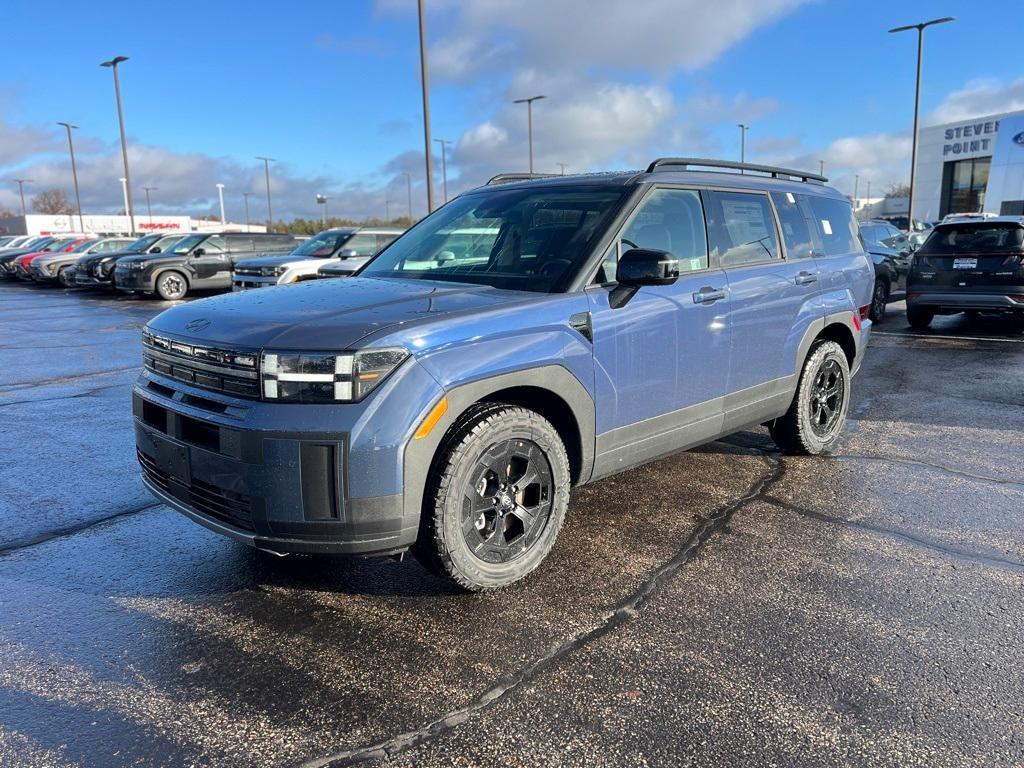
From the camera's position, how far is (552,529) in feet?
11.7

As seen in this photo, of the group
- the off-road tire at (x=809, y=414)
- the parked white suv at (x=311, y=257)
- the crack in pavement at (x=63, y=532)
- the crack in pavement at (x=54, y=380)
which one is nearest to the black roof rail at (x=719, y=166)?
the off-road tire at (x=809, y=414)

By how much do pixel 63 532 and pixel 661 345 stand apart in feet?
11.2

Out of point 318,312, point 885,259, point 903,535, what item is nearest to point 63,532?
point 318,312

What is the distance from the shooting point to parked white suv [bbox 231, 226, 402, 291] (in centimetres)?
1470

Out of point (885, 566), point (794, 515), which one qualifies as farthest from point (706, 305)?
point (885, 566)

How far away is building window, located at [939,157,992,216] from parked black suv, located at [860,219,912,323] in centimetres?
4331

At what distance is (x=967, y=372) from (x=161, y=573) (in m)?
8.50

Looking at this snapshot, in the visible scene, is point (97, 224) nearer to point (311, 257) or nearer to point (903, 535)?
point (311, 257)

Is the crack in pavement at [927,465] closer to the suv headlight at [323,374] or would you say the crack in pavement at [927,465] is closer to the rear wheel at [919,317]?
the suv headlight at [323,374]

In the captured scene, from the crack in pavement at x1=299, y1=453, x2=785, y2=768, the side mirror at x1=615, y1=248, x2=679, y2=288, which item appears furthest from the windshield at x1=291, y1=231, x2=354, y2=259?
the side mirror at x1=615, y1=248, x2=679, y2=288

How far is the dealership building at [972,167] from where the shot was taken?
45.8 meters

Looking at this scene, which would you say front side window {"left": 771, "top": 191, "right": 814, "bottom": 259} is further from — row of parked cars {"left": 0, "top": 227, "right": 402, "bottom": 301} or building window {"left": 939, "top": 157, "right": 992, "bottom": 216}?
building window {"left": 939, "top": 157, "right": 992, "bottom": 216}

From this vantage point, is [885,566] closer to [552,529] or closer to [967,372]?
[552,529]

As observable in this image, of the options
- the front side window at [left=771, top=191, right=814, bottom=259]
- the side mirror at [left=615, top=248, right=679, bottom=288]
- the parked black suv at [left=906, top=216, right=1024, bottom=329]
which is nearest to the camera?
the side mirror at [left=615, top=248, right=679, bottom=288]
